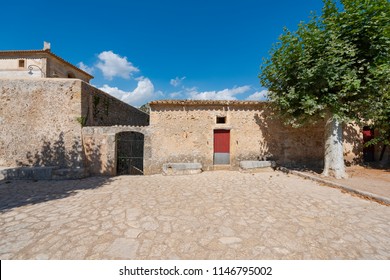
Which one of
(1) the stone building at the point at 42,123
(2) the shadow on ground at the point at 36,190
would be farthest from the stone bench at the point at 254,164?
(1) the stone building at the point at 42,123

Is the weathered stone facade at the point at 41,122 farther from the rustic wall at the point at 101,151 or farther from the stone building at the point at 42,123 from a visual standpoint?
the rustic wall at the point at 101,151

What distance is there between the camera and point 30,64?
16.1 metres

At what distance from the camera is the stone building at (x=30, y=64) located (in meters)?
15.9

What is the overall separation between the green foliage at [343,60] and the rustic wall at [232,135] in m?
2.55

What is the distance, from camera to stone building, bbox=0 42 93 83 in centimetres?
1591

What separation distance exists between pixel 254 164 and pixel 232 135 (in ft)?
6.65

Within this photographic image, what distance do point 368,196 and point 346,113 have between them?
3674 mm

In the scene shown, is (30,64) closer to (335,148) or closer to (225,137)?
(225,137)

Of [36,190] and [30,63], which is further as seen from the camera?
[30,63]

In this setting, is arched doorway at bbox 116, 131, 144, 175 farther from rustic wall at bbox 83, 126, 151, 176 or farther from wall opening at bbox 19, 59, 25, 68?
wall opening at bbox 19, 59, 25, 68

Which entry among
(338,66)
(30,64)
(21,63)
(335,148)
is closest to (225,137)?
(335,148)

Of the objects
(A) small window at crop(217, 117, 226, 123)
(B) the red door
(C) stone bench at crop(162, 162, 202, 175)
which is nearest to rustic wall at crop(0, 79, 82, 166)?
(C) stone bench at crop(162, 162, 202, 175)

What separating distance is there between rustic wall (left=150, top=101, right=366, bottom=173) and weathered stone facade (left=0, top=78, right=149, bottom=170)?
3.78m
